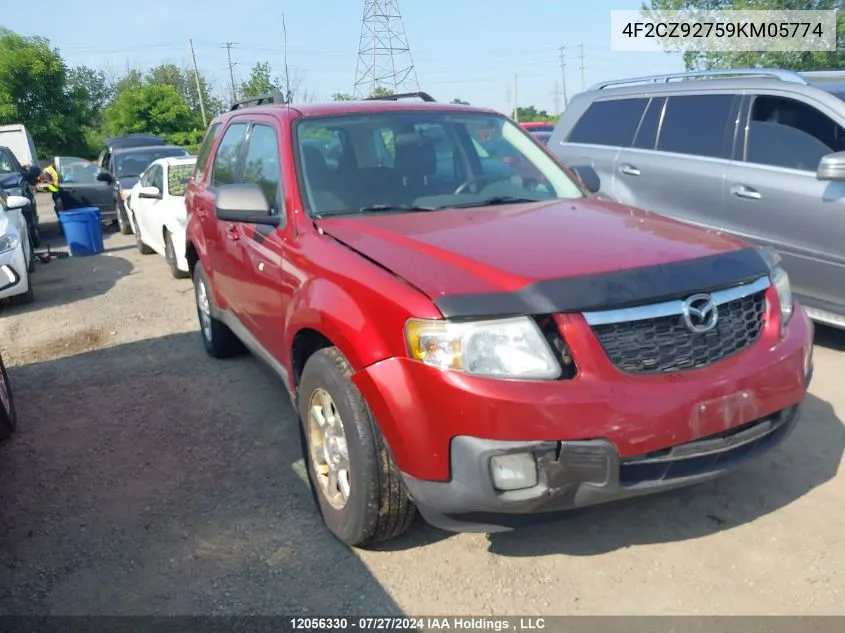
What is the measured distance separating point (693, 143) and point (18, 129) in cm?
1970

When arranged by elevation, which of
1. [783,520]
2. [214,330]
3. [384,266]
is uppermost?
[384,266]

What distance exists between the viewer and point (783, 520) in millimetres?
3131

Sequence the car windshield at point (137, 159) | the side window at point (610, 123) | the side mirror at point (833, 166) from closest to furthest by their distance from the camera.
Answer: the side mirror at point (833, 166) → the side window at point (610, 123) → the car windshield at point (137, 159)

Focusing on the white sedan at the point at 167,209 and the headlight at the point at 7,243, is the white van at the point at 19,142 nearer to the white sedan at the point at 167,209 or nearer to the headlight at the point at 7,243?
the white sedan at the point at 167,209

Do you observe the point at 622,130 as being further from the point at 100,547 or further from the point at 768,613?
the point at 100,547

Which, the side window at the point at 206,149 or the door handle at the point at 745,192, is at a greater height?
the side window at the point at 206,149

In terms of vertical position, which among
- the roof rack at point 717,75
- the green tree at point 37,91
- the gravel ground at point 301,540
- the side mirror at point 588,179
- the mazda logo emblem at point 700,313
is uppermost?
the green tree at point 37,91

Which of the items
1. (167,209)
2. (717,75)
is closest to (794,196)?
(717,75)

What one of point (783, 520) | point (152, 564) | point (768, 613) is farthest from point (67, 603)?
point (783, 520)

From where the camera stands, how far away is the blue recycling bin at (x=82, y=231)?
445 inches

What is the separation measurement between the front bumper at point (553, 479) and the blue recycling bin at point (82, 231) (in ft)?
33.9

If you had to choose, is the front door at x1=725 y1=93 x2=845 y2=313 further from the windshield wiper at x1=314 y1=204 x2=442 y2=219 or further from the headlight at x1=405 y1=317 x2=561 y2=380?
the headlight at x1=405 y1=317 x2=561 y2=380

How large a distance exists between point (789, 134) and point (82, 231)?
9929 millimetres

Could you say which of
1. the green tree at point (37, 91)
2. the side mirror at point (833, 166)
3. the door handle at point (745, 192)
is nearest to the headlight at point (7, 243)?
the door handle at point (745, 192)
